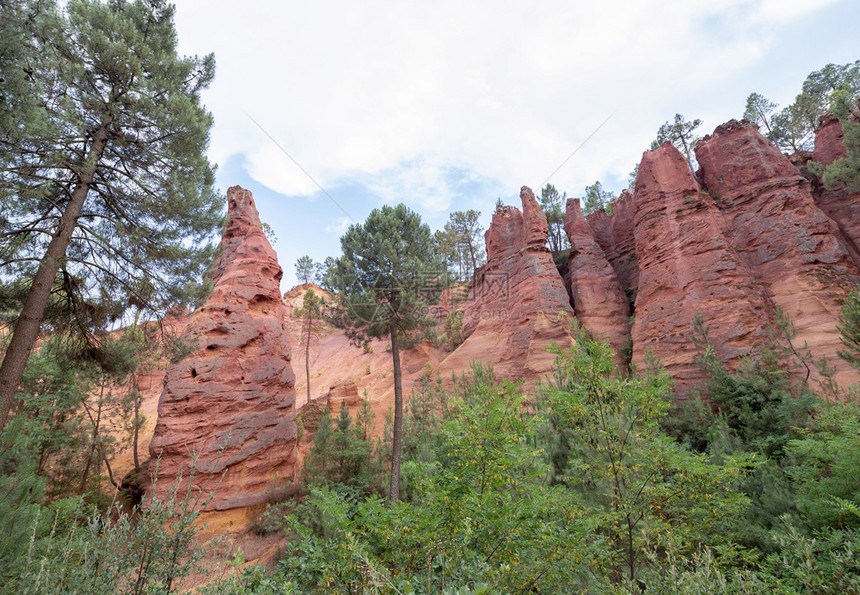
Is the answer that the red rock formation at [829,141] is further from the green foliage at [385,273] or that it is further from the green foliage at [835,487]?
the green foliage at [385,273]

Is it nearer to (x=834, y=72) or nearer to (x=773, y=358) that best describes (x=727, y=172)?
(x=773, y=358)

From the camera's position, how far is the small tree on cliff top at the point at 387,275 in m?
14.4

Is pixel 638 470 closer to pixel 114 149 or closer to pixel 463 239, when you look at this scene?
pixel 114 149

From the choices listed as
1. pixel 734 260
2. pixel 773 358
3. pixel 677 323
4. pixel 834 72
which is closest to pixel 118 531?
pixel 773 358

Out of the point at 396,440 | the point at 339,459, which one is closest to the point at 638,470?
the point at 396,440

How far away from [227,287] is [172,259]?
7.93 meters

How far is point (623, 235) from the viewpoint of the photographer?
87.2ft

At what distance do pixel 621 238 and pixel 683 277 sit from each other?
32.4 feet

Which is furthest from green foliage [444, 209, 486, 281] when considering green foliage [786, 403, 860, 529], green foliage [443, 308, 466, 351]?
green foliage [786, 403, 860, 529]

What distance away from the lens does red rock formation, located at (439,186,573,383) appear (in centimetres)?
2052

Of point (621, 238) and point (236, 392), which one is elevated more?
point (621, 238)

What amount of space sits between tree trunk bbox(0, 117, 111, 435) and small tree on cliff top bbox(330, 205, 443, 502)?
27.4ft

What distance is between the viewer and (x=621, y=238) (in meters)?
26.7

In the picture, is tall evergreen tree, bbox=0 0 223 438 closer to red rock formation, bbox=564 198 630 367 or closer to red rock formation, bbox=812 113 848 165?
red rock formation, bbox=564 198 630 367
